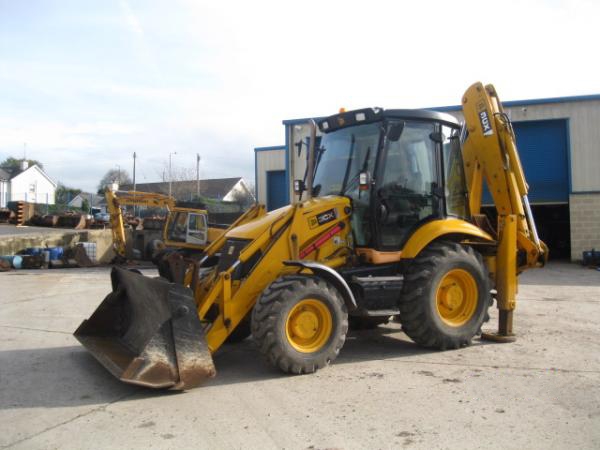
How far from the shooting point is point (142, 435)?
151 inches

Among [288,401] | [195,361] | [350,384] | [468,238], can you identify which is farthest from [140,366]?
[468,238]

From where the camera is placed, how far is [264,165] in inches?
941

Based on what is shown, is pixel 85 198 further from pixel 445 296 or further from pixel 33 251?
pixel 445 296

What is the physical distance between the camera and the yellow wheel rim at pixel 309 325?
518cm

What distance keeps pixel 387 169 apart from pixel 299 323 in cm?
216

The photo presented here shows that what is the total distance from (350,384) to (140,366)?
1.93 m

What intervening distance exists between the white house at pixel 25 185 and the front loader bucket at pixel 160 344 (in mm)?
56501

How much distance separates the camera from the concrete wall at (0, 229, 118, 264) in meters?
20.9

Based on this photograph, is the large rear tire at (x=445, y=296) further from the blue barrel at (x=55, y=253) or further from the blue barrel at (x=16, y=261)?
the blue barrel at (x=55, y=253)

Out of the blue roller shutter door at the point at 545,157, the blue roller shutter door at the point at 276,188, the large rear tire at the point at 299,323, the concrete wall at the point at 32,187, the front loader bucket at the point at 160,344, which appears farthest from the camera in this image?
the concrete wall at the point at 32,187

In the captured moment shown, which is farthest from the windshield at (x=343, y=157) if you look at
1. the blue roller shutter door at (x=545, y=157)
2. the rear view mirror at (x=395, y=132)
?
the blue roller shutter door at (x=545, y=157)

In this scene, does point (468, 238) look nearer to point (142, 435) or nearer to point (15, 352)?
point (142, 435)

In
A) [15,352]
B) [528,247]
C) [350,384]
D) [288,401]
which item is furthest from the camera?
[528,247]

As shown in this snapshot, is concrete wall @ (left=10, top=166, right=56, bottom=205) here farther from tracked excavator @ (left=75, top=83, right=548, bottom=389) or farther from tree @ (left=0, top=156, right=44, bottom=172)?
tracked excavator @ (left=75, top=83, right=548, bottom=389)
